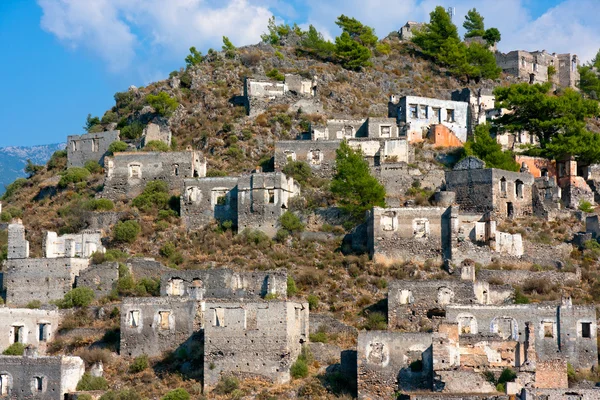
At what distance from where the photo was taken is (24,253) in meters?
57.0

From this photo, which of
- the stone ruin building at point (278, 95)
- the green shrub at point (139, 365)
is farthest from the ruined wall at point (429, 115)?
the green shrub at point (139, 365)

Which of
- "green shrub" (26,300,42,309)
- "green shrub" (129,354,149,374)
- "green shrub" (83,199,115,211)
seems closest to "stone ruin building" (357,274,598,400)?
"green shrub" (129,354,149,374)

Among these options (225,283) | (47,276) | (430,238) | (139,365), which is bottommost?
(139,365)

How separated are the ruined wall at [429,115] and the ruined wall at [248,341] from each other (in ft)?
95.7

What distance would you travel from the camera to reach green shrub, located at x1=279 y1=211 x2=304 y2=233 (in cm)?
6075

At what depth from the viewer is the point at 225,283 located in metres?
52.1

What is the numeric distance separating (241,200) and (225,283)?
33.3ft

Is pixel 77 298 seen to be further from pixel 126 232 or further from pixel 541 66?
pixel 541 66

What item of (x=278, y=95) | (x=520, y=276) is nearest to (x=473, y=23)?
(x=278, y=95)

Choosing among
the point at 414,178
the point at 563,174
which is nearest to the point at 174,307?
the point at 414,178

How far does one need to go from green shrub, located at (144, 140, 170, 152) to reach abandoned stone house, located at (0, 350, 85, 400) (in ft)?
79.6

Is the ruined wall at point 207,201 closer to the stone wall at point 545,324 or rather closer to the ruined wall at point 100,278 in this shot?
the ruined wall at point 100,278

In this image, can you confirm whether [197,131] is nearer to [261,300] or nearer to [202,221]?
[202,221]

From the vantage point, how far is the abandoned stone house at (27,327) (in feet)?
169
